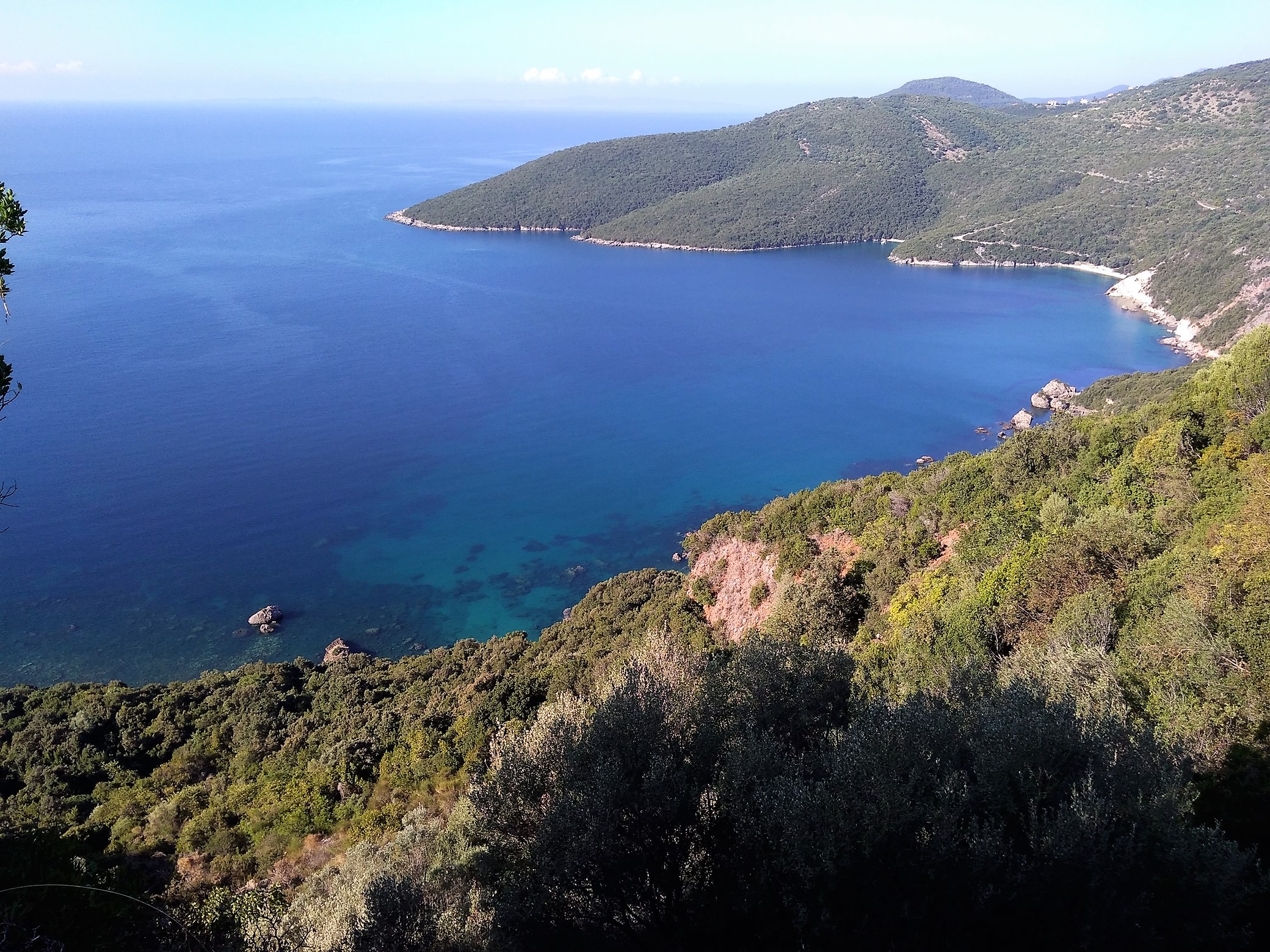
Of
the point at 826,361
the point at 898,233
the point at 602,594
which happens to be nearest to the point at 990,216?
the point at 898,233

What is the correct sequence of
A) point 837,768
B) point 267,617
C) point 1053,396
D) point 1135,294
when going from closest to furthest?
point 837,768, point 267,617, point 1053,396, point 1135,294

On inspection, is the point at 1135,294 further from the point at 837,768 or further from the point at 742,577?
the point at 837,768

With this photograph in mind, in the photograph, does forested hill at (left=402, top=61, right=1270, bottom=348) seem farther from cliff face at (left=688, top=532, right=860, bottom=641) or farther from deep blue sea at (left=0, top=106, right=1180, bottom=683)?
cliff face at (left=688, top=532, right=860, bottom=641)

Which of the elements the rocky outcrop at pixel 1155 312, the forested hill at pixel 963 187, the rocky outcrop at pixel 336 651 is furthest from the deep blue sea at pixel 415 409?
the forested hill at pixel 963 187

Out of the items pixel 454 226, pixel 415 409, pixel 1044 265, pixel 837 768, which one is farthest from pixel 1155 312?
pixel 454 226

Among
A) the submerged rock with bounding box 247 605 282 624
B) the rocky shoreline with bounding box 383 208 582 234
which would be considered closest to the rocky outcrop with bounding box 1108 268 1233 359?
the submerged rock with bounding box 247 605 282 624

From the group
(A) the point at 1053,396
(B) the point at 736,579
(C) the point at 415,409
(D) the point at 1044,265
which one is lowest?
(C) the point at 415,409

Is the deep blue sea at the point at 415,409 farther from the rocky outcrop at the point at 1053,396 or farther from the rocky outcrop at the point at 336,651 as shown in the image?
the rocky outcrop at the point at 1053,396
